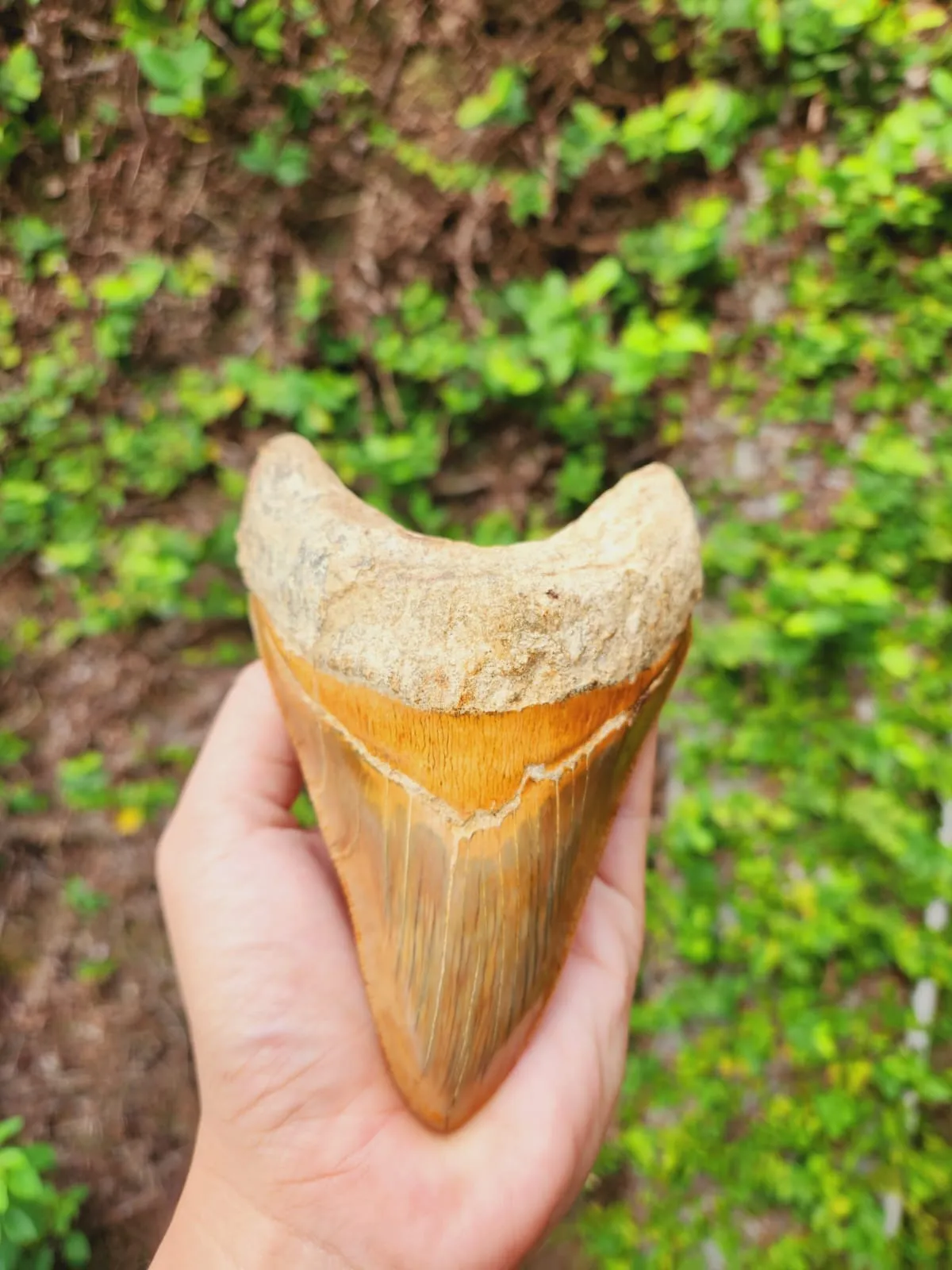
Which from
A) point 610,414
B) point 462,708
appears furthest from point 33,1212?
point 610,414

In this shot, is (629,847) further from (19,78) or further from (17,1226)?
(19,78)

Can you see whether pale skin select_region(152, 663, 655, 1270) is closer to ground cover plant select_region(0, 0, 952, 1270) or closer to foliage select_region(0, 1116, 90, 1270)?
foliage select_region(0, 1116, 90, 1270)

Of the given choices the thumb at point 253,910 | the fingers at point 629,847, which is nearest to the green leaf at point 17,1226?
the thumb at point 253,910

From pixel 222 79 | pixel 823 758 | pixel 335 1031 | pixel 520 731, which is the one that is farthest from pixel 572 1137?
pixel 222 79

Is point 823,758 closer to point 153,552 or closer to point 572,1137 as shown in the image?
point 572,1137

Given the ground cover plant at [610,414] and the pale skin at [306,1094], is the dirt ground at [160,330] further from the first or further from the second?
the pale skin at [306,1094]

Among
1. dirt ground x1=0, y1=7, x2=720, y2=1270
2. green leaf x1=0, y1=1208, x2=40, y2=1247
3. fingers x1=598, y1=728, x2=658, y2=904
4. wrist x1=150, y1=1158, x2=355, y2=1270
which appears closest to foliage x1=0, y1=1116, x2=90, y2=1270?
green leaf x1=0, y1=1208, x2=40, y2=1247
